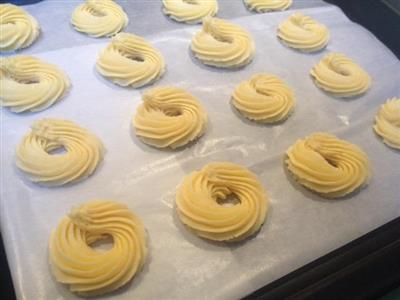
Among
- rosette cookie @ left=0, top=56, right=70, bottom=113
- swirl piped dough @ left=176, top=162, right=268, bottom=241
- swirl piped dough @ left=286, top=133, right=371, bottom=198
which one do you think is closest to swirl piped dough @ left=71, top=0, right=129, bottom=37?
rosette cookie @ left=0, top=56, right=70, bottom=113

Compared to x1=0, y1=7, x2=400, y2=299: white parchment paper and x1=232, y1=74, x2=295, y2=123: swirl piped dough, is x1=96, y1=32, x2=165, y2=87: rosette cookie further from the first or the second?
x1=232, y1=74, x2=295, y2=123: swirl piped dough

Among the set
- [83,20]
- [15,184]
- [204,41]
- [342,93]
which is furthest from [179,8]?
[15,184]

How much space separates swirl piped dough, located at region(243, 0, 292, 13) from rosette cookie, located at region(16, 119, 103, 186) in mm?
1208

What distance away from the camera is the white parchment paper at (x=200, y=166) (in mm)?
1337

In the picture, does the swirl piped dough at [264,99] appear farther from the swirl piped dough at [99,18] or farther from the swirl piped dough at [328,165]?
the swirl piped dough at [99,18]

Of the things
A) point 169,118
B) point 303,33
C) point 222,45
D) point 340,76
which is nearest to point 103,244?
point 169,118

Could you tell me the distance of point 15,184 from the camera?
4.91ft

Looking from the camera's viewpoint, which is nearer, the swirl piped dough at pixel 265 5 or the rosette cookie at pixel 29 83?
the rosette cookie at pixel 29 83

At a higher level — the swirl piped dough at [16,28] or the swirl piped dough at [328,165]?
the swirl piped dough at [328,165]

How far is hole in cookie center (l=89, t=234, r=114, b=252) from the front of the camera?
1384mm

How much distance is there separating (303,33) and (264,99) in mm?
559

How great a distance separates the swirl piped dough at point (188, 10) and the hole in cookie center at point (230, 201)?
1029 mm

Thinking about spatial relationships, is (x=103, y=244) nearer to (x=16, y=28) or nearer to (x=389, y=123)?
(x=16, y=28)

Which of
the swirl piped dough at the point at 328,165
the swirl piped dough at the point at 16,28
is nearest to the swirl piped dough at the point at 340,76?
the swirl piped dough at the point at 328,165
